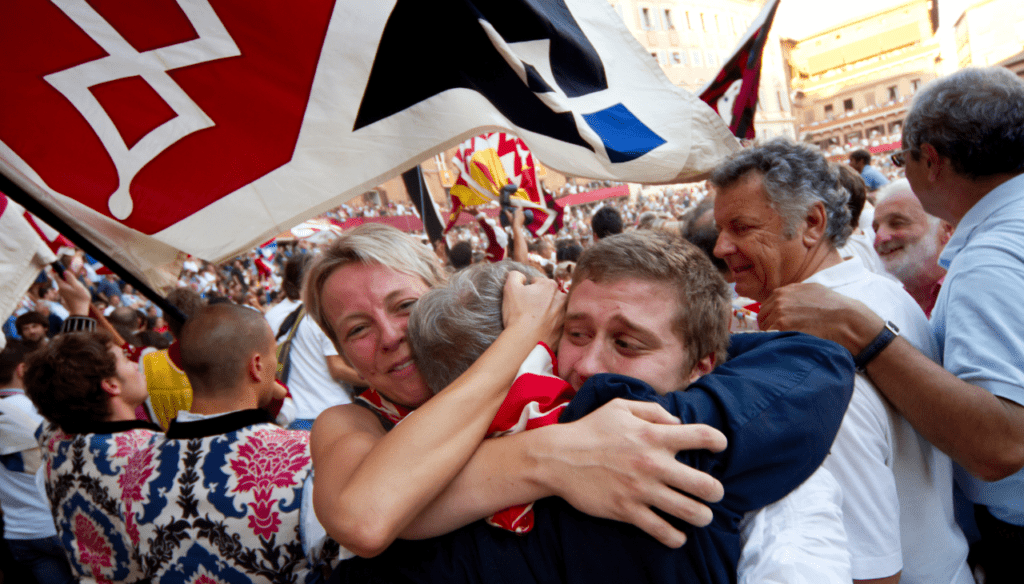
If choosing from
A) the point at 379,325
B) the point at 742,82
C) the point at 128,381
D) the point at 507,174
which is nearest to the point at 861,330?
the point at 379,325

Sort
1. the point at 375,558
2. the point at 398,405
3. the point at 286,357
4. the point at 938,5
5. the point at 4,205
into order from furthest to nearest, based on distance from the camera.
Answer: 1. the point at 938,5
2. the point at 286,357
3. the point at 4,205
4. the point at 398,405
5. the point at 375,558

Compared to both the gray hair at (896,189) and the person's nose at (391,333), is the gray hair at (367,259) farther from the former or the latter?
the gray hair at (896,189)

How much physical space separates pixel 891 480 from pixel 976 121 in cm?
101

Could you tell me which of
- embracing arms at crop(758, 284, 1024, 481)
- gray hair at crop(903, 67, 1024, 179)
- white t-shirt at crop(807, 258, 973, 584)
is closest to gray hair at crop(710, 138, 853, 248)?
white t-shirt at crop(807, 258, 973, 584)

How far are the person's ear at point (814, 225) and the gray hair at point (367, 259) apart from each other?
1.11 meters

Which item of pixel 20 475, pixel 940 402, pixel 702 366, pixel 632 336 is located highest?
pixel 632 336

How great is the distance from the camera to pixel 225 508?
1.76m

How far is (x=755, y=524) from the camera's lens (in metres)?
1.06

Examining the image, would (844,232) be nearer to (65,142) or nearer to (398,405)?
(398,405)

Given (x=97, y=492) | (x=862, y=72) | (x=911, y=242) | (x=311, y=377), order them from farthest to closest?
(x=862, y=72)
(x=311, y=377)
(x=911, y=242)
(x=97, y=492)

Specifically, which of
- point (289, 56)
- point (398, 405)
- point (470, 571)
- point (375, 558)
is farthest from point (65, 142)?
point (470, 571)

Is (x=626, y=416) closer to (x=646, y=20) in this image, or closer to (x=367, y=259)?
(x=367, y=259)

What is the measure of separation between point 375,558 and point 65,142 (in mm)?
1487

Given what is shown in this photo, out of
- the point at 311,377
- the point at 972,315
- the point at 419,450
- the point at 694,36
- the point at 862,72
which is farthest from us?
the point at 862,72
